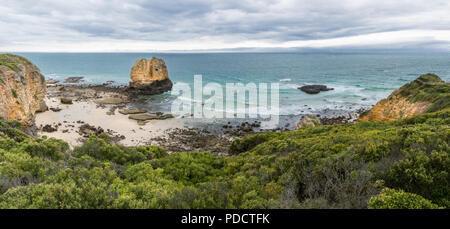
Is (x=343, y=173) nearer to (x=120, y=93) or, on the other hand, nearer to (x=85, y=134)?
(x=85, y=134)

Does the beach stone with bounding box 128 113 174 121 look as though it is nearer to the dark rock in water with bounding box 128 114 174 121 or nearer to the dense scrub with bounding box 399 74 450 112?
the dark rock in water with bounding box 128 114 174 121

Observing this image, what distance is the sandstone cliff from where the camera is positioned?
19453mm

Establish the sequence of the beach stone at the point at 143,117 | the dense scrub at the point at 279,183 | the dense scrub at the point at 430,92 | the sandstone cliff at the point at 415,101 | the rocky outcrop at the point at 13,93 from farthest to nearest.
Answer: the beach stone at the point at 143,117, the rocky outcrop at the point at 13,93, the sandstone cliff at the point at 415,101, the dense scrub at the point at 430,92, the dense scrub at the point at 279,183

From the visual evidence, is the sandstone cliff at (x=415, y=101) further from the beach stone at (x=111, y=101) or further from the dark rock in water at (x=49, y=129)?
the beach stone at (x=111, y=101)

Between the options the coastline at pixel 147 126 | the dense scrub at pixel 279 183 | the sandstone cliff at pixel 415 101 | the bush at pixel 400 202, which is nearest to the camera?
the bush at pixel 400 202

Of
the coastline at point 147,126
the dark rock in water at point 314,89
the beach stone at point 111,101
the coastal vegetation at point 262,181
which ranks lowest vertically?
the coastline at point 147,126

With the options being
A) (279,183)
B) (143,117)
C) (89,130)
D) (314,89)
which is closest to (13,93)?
(89,130)

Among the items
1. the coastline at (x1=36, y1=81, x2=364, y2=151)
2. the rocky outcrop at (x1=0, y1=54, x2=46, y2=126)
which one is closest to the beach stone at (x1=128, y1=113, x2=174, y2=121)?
the coastline at (x1=36, y1=81, x2=364, y2=151)

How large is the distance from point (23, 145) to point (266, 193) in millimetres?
10523

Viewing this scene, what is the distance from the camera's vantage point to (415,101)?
72.1ft

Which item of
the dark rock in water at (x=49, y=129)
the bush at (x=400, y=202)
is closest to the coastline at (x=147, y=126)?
the dark rock in water at (x=49, y=129)

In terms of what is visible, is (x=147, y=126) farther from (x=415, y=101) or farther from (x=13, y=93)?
(x=415, y=101)

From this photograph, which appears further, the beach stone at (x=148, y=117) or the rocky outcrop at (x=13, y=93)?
the beach stone at (x=148, y=117)

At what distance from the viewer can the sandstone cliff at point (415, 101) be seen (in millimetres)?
19453
